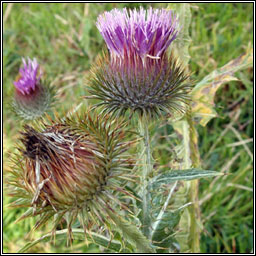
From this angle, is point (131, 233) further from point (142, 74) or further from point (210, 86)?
point (210, 86)

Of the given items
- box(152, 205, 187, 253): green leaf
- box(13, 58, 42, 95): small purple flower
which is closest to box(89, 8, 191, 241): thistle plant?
box(152, 205, 187, 253): green leaf

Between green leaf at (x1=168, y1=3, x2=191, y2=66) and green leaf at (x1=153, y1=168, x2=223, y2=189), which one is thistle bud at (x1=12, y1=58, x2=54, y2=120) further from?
green leaf at (x1=153, y1=168, x2=223, y2=189)

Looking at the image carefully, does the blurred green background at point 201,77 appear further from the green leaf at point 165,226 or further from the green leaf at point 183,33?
the green leaf at point 165,226

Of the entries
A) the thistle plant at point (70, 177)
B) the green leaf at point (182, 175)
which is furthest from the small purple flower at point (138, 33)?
the green leaf at point (182, 175)

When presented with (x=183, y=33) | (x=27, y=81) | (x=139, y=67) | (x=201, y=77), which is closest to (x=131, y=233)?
(x=139, y=67)

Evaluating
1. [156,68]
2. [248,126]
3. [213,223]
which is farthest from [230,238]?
[156,68]
